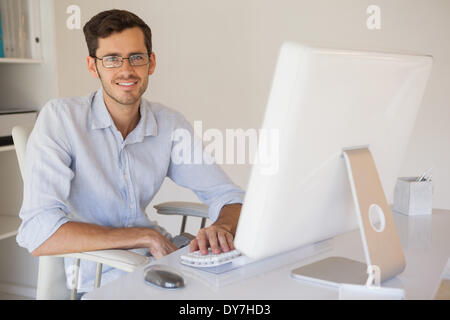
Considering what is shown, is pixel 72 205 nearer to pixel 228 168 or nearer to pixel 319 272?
pixel 319 272

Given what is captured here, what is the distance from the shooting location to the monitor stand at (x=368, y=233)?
3.39ft

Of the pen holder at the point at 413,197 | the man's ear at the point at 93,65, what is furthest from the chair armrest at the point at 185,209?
the pen holder at the point at 413,197

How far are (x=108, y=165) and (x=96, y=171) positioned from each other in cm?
6

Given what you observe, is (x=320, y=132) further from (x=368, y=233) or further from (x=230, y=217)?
(x=230, y=217)

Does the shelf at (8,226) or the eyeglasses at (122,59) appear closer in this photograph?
the eyeglasses at (122,59)

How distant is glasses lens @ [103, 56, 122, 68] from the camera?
1.76m

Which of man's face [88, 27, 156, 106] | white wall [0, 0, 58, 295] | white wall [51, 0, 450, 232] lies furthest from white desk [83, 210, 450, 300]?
white wall [51, 0, 450, 232]

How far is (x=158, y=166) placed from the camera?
6.18 feet

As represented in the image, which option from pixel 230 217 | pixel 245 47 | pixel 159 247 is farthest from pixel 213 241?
pixel 245 47

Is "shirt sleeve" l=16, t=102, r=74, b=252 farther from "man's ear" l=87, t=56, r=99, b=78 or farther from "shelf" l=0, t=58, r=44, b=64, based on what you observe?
"shelf" l=0, t=58, r=44, b=64

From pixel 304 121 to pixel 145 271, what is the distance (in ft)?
1.54

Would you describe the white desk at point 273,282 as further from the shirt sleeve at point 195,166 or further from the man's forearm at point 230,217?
the shirt sleeve at point 195,166

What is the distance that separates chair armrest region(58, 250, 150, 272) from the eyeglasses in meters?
0.65

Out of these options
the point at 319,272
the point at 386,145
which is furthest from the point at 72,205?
the point at 386,145
